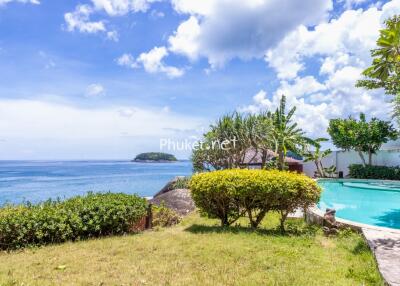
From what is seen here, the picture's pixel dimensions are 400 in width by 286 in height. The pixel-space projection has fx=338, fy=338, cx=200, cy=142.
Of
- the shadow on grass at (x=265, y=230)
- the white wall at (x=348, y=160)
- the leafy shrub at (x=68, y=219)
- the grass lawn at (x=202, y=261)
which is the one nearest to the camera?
the grass lawn at (x=202, y=261)

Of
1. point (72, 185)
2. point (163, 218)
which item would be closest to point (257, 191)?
point (163, 218)

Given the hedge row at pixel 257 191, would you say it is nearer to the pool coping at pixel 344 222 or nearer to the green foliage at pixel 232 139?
the pool coping at pixel 344 222

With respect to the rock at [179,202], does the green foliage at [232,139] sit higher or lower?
higher

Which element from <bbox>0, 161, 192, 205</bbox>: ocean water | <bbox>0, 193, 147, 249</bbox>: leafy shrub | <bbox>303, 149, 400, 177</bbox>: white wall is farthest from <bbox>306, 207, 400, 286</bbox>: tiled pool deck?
<bbox>303, 149, 400, 177</bbox>: white wall

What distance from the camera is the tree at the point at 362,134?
28672 mm

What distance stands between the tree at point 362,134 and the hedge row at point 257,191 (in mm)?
22664

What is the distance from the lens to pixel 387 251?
6.39 metres

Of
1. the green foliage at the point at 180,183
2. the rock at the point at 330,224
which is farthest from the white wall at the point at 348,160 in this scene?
the rock at the point at 330,224

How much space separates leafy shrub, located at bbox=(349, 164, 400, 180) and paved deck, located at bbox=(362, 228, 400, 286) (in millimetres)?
22456

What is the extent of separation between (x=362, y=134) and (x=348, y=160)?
17.7 feet

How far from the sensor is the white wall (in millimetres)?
30594

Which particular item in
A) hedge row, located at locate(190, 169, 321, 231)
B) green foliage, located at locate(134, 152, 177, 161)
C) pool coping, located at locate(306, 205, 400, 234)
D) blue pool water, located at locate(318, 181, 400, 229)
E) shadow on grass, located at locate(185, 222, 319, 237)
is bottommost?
blue pool water, located at locate(318, 181, 400, 229)

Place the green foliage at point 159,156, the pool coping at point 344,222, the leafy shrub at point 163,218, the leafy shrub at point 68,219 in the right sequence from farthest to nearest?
the green foliage at point 159,156 < the leafy shrub at point 163,218 < the pool coping at point 344,222 < the leafy shrub at point 68,219

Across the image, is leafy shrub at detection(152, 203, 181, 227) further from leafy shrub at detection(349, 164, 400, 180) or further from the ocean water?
leafy shrub at detection(349, 164, 400, 180)
